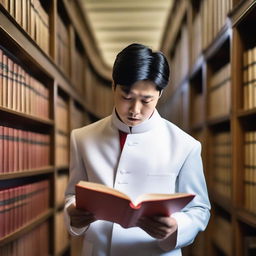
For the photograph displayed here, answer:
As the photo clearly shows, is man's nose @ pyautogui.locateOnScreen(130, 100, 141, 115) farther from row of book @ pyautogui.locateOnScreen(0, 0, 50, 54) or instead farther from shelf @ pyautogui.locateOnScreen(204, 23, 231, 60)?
shelf @ pyautogui.locateOnScreen(204, 23, 231, 60)

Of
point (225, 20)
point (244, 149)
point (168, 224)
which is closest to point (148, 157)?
point (168, 224)

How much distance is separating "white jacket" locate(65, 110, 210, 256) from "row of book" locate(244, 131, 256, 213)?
0.72 meters

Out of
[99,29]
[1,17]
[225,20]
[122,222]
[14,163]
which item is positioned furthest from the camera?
[99,29]

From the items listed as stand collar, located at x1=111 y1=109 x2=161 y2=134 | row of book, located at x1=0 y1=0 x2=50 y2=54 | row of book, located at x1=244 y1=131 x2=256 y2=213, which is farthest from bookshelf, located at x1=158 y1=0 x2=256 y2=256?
row of book, located at x1=0 y1=0 x2=50 y2=54

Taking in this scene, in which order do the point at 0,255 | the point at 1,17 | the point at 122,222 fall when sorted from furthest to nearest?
1. the point at 0,255
2. the point at 1,17
3. the point at 122,222

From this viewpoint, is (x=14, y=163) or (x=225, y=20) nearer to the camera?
(x=14, y=163)

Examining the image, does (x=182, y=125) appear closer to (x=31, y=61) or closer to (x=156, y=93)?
(x=31, y=61)

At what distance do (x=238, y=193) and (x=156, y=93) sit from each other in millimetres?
1033

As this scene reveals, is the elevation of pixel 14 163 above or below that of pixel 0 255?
above

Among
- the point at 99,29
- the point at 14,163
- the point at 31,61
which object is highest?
the point at 99,29

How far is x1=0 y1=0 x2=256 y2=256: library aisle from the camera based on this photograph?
5.92 ft

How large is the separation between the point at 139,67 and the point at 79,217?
490 mm

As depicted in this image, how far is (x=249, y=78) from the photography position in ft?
6.42

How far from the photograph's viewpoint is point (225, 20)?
2227 mm
